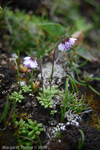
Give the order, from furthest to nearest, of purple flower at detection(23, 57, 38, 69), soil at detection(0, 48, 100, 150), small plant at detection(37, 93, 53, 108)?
small plant at detection(37, 93, 53, 108) → purple flower at detection(23, 57, 38, 69) → soil at detection(0, 48, 100, 150)

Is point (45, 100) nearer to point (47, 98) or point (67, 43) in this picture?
point (47, 98)

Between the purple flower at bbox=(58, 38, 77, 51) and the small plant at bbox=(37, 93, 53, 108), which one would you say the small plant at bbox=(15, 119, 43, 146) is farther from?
the purple flower at bbox=(58, 38, 77, 51)

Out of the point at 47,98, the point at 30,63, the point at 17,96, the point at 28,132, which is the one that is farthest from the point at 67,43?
the point at 28,132

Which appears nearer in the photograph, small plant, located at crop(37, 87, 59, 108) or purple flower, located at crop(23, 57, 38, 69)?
purple flower, located at crop(23, 57, 38, 69)

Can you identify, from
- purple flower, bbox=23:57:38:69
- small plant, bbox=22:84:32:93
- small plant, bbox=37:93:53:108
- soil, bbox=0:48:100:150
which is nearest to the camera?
soil, bbox=0:48:100:150

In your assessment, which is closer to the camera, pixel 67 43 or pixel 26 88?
pixel 67 43

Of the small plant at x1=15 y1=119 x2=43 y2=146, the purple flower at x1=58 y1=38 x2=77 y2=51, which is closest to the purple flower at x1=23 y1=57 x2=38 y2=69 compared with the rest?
the purple flower at x1=58 y1=38 x2=77 y2=51

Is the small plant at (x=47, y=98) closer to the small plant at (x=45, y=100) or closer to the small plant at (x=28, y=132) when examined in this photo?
the small plant at (x=45, y=100)
